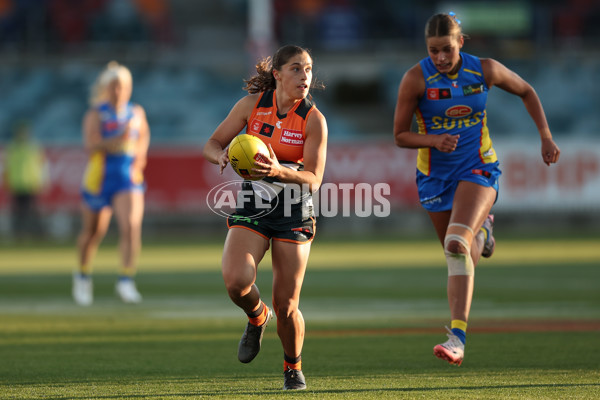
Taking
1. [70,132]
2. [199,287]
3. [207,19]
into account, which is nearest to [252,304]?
[199,287]

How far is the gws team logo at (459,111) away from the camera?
7.69 meters

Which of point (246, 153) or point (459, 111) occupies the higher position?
point (459, 111)

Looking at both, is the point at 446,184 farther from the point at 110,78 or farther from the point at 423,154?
the point at 110,78

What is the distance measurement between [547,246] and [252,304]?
15.2 m

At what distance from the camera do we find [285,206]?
6.79m

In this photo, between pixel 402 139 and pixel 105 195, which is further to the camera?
pixel 105 195

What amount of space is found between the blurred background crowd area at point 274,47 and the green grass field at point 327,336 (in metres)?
14.8

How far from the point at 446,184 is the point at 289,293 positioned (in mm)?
1803

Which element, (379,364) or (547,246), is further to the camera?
(547,246)

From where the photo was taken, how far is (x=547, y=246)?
2117 centimetres

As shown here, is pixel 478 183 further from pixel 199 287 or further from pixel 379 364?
pixel 199 287

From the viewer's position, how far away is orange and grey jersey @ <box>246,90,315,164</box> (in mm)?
6789

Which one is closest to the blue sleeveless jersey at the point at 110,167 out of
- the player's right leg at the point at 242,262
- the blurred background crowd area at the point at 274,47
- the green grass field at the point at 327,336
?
the green grass field at the point at 327,336

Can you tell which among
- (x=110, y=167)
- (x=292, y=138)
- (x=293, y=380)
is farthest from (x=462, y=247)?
(x=110, y=167)
